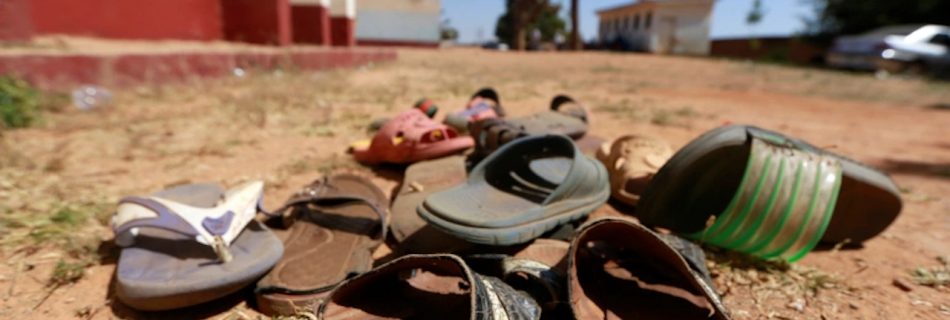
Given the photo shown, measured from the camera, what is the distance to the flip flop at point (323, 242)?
1156 mm

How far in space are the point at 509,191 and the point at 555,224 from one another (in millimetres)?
314

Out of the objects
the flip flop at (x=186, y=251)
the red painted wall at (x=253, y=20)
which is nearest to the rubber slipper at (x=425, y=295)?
the flip flop at (x=186, y=251)

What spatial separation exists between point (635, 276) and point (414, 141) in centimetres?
115

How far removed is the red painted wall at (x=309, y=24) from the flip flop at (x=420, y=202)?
702cm

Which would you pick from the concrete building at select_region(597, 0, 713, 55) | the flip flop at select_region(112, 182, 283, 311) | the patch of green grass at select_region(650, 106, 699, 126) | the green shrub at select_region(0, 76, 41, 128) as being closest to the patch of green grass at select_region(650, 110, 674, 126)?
the patch of green grass at select_region(650, 106, 699, 126)

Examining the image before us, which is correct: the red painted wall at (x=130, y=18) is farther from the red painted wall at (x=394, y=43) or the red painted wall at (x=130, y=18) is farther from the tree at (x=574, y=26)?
the tree at (x=574, y=26)

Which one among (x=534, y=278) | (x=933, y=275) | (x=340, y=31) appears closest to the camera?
(x=534, y=278)

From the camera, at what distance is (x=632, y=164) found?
183cm

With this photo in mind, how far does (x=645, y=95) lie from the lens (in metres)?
5.54

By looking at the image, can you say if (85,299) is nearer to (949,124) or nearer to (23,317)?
(23,317)

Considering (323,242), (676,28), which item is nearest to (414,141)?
(323,242)

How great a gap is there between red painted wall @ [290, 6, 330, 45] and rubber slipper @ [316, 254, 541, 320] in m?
7.93

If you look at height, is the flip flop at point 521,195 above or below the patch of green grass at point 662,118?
below

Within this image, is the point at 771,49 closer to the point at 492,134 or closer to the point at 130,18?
the point at 130,18
